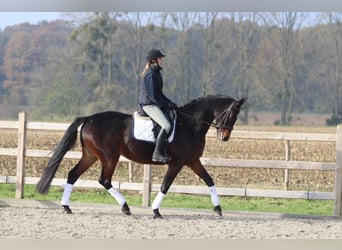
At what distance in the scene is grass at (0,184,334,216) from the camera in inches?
401

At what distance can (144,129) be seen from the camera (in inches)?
343

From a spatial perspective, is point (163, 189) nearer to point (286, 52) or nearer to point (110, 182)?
point (110, 182)

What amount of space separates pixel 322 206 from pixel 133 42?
135 feet

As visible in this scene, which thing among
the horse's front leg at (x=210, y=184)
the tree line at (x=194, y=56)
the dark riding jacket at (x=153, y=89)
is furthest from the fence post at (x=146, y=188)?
the tree line at (x=194, y=56)

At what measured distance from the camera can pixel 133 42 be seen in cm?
5094

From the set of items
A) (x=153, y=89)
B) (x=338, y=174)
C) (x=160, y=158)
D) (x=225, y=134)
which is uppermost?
(x=153, y=89)

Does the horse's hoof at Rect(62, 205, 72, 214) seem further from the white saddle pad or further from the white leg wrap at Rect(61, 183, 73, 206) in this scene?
the white saddle pad

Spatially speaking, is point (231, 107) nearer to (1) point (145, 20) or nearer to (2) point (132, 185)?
(2) point (132, 185)

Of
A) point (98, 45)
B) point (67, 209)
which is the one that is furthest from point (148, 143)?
point (98, 45)

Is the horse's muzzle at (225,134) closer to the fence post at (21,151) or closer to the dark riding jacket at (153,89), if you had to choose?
the dark riding jacket at (153,89)

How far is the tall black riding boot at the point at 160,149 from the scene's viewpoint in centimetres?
855

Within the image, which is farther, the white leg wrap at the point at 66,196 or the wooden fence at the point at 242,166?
the wooden fence at the point at 242,166

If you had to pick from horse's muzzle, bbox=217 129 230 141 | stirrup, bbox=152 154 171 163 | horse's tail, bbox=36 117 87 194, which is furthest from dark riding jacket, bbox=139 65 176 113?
horse's tail, bbox=36 117 87 194

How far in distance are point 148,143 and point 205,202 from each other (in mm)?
2377
